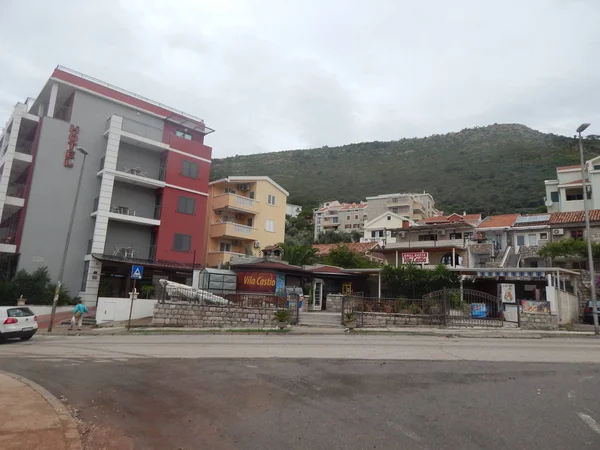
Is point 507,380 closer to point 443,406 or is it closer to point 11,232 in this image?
point 443,406

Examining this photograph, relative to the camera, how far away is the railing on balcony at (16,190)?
32.1 m

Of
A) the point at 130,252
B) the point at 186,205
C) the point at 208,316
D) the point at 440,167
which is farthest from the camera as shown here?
the point at 440,167

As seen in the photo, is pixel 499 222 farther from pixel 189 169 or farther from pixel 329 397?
pixel 329 397

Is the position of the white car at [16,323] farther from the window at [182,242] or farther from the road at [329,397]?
the window at [182,242]

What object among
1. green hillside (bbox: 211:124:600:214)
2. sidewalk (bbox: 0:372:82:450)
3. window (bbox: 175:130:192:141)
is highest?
green hillside (bbox: 211:124:600:214)

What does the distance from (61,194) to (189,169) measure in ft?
33.0

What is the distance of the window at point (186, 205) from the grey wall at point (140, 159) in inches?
110

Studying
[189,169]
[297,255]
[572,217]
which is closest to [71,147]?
[189,169]

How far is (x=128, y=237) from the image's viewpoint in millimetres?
35125

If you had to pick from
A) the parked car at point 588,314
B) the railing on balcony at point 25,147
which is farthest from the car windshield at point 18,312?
the parked car at point 588,314

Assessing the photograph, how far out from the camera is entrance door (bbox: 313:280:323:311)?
3406 centimetres

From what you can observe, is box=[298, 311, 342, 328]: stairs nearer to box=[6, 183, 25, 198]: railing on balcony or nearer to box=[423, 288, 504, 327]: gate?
box=[423, 288, 504, 327]: gate

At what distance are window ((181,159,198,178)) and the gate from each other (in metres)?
22.4

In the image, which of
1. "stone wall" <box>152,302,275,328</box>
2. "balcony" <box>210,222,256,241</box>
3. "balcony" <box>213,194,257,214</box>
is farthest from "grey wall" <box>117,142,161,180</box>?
"stone wall" <box>152,302,275,328</box>
